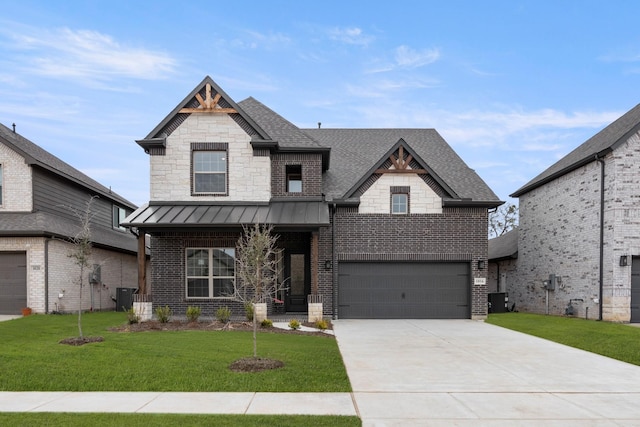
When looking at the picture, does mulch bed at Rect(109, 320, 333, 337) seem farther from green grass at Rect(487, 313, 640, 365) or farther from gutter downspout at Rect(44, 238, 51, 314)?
green grass at Rect(487, 313, 640, 365)

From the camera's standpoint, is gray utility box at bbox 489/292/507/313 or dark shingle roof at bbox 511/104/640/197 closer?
dark shingle roof at bbox 511/104/640/197

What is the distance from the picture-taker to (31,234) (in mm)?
15883

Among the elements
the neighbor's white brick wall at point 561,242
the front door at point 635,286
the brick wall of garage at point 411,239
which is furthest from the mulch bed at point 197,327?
the front door at point 635,286

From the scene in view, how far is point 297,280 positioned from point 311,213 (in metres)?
3.36

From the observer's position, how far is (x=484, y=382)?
7332mm

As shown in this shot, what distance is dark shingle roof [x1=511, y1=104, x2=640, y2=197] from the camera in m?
15.8

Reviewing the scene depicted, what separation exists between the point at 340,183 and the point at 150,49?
31.0 feet

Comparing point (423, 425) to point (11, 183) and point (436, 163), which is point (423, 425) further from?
point (11, 183)

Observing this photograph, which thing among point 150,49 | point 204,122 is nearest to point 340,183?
point 204,122

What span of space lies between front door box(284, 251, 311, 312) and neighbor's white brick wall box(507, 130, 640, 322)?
1174 centimetres

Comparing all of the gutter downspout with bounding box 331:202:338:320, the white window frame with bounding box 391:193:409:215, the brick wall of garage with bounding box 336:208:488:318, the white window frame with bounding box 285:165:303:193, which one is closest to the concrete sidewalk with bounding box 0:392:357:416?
the gutter downspout with bounding box 331:202:338:320

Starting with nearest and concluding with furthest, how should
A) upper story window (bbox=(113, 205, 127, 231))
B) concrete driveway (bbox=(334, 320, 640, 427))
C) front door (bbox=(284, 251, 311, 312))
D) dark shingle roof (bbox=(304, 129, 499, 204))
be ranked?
1. concrete driveway (bbox=(334, 320, 640, 427))
2. front door (bbox=(284, 251, 311, 312))
3. dark shingle roof (bbox=(304, 129, 499, 204))
4. upper story window (bbox=(113, 205, 127, 231))

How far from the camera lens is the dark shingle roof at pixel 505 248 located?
→ 23.8 metres

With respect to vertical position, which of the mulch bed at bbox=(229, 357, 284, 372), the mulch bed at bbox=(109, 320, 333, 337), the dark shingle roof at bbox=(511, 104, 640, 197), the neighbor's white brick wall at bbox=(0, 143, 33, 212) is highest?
the dark shingle roof at bbox=(511, 104, 640, 197)
